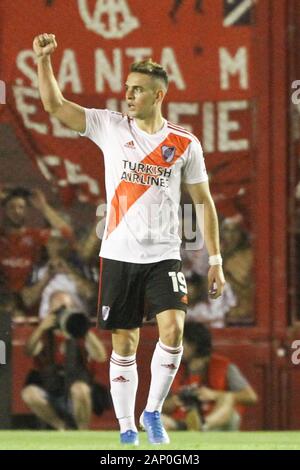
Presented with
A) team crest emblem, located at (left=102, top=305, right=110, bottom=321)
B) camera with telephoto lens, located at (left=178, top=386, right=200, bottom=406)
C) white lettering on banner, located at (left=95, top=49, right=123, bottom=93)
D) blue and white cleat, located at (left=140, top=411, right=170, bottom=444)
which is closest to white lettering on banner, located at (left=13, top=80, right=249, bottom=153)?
white lettering on banner, located at (left=95, top=49, right=123, bottom=93)

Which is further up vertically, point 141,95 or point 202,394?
point 141,95

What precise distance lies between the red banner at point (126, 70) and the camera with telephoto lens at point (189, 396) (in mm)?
1697

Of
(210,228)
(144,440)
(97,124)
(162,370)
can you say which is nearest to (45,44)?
(97,124)

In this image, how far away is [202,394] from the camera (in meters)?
12.2

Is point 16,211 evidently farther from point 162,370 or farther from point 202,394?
point 162,370

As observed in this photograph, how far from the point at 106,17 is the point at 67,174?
1.39 meters

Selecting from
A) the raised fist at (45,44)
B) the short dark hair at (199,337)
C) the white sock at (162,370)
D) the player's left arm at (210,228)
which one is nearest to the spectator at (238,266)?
the short dark hair at (199,337)

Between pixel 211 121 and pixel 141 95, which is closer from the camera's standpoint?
pixel 141 95

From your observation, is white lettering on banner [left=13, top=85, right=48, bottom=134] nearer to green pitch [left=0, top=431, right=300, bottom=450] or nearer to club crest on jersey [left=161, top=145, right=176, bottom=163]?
green pitch [left=0, top=431, right=300, bottom=450]

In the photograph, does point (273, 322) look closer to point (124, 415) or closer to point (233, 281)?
point (233, 281)

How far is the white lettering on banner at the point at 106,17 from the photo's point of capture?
508 inches

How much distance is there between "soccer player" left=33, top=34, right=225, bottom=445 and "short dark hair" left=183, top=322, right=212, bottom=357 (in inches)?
128

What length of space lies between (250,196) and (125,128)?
408 cm
